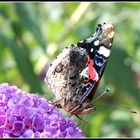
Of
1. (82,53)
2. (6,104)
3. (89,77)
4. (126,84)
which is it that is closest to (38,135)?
(6,104)

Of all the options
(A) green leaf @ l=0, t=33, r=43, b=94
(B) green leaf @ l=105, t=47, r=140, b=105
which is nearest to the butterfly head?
(A) green leaf @ l=0, t=33, r=43, b=94

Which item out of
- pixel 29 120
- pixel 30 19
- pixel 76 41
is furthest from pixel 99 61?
pixel 76 41

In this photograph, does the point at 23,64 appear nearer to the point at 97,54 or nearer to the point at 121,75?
the point at 121,75

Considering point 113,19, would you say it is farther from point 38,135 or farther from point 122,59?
point 38,135

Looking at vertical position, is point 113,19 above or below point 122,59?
above

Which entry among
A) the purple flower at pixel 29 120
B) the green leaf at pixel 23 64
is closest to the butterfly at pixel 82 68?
the purple flower at pixel 29 120

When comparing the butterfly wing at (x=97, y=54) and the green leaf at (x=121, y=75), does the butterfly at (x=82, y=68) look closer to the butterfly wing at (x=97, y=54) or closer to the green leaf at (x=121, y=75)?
the butterfly wing at (x=97, y=54)
